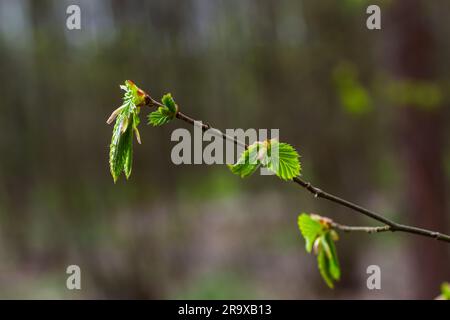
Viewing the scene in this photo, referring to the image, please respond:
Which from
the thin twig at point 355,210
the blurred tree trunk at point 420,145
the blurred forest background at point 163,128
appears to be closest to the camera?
the thin twig at point 355,210

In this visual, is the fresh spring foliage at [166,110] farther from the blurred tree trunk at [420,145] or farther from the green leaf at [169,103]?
the blurred tree trunk at [420,145]

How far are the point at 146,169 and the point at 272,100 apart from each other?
2.02 m

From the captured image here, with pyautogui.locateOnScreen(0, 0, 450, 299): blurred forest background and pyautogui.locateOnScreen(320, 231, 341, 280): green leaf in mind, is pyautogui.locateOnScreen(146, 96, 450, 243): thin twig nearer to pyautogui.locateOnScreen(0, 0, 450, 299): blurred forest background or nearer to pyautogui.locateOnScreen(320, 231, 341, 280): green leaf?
pyautogui.locateOnScreen(320, 231, 341, 280): green leaf

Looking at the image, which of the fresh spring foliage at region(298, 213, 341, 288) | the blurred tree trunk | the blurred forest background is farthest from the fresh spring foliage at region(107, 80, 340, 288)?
the blurred forest background

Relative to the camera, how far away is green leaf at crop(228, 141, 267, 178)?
81 centimetres

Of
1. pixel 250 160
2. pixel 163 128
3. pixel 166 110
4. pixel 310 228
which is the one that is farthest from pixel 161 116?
pixel 163 128

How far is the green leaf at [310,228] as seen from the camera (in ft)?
2.75

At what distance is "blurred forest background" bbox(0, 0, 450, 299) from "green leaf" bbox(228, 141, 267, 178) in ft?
18.4

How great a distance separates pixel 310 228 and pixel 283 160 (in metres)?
0.11

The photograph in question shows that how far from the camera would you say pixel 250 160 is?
82 centimetres

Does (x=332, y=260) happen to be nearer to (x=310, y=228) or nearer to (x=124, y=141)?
(x=310, y=228)

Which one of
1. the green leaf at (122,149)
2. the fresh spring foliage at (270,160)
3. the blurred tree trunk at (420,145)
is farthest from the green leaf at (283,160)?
the blurred tree trunk at (420,145)

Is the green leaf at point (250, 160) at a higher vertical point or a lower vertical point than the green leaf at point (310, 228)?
higher

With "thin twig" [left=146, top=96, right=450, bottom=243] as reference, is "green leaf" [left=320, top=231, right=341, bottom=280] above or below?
below
